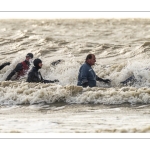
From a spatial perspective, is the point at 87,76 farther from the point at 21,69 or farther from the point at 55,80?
the point at 21,69

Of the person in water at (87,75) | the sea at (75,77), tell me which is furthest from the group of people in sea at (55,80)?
the sea at (75,77)

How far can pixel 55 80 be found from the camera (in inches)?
386

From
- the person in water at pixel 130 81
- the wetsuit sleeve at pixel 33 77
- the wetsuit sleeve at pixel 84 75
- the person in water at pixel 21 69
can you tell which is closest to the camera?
the wetsuit sleeve at pixel 84 75

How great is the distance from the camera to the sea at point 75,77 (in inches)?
289

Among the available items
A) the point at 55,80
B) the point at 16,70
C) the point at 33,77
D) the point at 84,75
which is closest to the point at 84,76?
the point at 84,75

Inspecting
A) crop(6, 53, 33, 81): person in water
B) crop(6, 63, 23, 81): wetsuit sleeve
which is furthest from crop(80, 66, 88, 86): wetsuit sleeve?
crop(6, 63, 23, 81): wetsuit sleeve

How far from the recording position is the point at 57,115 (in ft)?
25.6

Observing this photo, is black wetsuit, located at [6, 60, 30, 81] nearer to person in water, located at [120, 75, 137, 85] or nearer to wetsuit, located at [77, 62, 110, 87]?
wetsuit, located at [77, 62, 110, 87]

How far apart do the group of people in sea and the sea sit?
172 millimetres

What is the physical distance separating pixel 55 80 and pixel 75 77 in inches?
22.2

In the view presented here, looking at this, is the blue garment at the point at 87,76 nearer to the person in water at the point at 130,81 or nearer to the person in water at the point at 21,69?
the person in water at the point at 130,81

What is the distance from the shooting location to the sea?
7340 millimetres

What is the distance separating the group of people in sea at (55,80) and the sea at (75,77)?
172 millimetres
